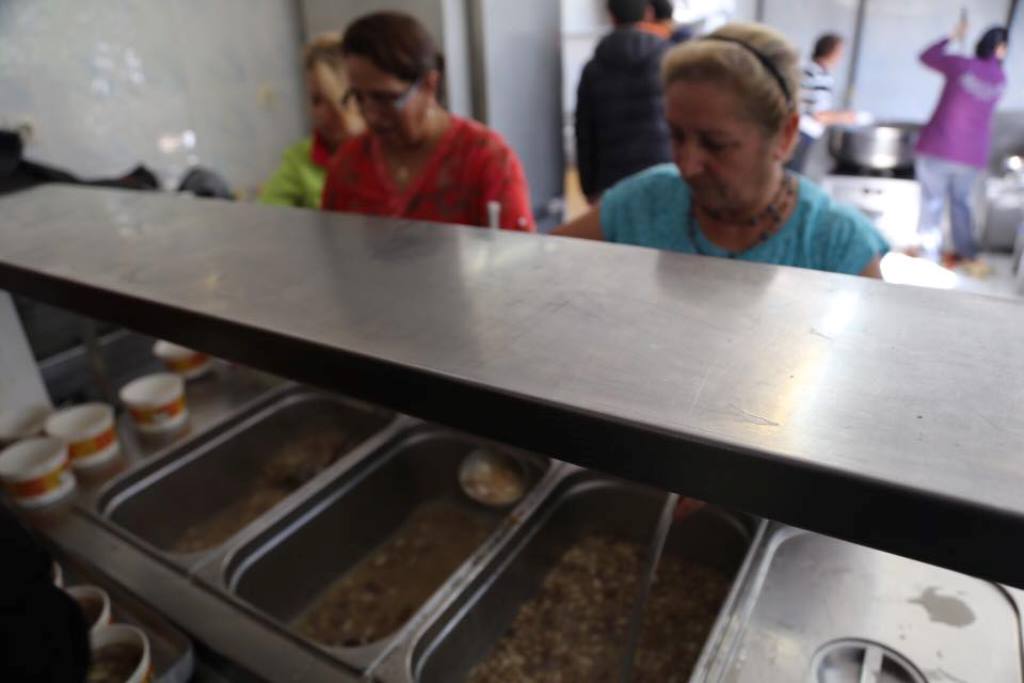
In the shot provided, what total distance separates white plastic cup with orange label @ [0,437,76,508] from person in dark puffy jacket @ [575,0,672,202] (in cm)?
271

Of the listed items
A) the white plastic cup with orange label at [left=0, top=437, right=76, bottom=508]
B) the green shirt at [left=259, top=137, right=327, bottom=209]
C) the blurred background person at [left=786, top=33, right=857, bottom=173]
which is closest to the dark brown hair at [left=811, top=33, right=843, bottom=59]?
the blurred background person at [left=786, top=33, right=857, bottom=173]

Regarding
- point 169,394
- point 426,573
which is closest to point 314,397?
point 169,394

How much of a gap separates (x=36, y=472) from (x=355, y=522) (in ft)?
1.82

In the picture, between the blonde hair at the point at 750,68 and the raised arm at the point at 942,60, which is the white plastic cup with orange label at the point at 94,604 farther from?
the raised arm at the point at 942,60

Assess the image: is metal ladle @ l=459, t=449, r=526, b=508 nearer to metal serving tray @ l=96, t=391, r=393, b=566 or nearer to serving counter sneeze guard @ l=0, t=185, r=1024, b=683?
serving counter sneeze guard @ l=0, t=185, r=1024, b=683

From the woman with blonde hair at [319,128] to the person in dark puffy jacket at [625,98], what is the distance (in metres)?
1.42

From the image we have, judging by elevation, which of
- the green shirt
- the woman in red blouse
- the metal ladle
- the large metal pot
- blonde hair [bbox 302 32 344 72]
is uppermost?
blonde hair [bbox 302 32 344 72]

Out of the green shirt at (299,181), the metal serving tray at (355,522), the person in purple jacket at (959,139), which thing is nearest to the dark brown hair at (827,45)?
A: the person in purple jacket at (959,139)

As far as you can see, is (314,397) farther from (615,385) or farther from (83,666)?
(615,385)

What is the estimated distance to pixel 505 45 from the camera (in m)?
3.39

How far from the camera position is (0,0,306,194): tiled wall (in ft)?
7.91

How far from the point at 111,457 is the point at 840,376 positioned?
1.35m

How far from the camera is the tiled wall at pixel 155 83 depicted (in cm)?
241

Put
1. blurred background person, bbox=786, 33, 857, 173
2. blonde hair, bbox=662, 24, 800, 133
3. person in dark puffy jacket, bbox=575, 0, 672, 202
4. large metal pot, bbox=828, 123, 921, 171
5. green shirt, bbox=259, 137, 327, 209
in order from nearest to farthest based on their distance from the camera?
blonde hair, bbox=662, 24, 800, 133
green shirt, bbox=259, 137, 327, 209
person in dark puffy jacket, bbox=575, 0, 672, 202
blurred background person, bbox=786, 33, 857, 173
large metal pot, bbox=828, 123, 921, 171
